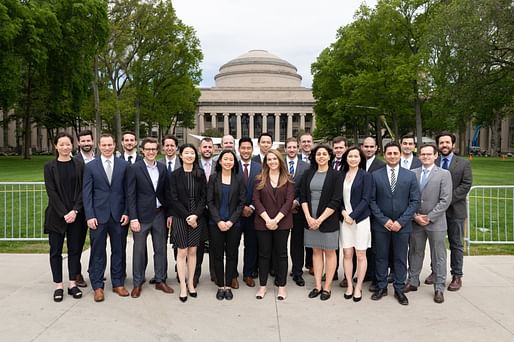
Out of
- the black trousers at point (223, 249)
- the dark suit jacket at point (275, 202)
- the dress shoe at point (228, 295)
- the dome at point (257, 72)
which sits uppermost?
the dome at point (257, 72)

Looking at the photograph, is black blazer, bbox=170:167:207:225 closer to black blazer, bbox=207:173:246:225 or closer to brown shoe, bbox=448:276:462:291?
black blazer, bbox=207:173:246:225

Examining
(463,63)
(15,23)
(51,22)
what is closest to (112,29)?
(51,22)

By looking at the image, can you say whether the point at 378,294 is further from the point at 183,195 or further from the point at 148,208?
the point at 148,208

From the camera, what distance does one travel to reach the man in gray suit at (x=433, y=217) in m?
5.46

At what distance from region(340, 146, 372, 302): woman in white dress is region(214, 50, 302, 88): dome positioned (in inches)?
3781

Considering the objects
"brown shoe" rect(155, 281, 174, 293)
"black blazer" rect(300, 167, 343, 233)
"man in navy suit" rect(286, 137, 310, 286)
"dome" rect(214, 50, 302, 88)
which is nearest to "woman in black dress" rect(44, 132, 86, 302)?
"brown shoe" rect(155, 281, 174, 293)

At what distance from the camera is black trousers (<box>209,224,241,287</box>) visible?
5.55m

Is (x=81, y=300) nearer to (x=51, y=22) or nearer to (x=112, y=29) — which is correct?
(x=51, y=22)

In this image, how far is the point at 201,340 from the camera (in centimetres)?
425

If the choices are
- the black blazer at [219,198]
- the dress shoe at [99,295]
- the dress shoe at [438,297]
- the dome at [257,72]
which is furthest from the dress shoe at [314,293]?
the dome at [257,72]

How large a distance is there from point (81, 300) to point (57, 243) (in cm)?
81

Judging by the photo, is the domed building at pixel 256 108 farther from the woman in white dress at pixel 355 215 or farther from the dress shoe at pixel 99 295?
the dress shoe at pixel 99 295

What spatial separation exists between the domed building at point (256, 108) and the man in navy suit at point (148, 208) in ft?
276

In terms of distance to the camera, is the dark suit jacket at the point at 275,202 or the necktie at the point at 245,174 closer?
the dark suit jacket at the point at 275,202
